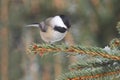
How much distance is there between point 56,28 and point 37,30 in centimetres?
73

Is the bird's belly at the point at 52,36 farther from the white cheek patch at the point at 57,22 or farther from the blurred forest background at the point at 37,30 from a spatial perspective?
the blurred forest background at the point at 37,30

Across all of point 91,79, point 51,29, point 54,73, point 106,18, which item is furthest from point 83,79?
point 106,18

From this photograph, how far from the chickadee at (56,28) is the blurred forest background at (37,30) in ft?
1.54

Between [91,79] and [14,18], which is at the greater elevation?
[14,18]

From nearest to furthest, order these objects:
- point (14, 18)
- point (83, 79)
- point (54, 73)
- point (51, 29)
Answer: point (83, 79) < point (51, 29) < point (54, 73) < point (14, 18)

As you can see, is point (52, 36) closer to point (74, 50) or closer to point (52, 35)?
point (52, 35)

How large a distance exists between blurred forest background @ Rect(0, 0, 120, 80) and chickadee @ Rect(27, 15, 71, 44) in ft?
1.54

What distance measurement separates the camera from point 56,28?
1.66 meters

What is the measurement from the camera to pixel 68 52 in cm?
87

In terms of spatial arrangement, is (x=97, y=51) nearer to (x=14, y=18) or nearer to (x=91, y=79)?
(x=91, y=79)

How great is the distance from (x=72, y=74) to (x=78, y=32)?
4.96 feet

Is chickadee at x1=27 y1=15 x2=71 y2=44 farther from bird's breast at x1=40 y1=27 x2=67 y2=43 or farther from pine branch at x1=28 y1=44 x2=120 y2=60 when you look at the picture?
pine branch at x1=28 y1=44 x2=120 y2=60

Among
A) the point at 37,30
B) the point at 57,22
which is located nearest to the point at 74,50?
the point at 57,22

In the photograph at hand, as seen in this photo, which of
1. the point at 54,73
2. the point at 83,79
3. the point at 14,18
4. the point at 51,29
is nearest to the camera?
the point at 83,79
